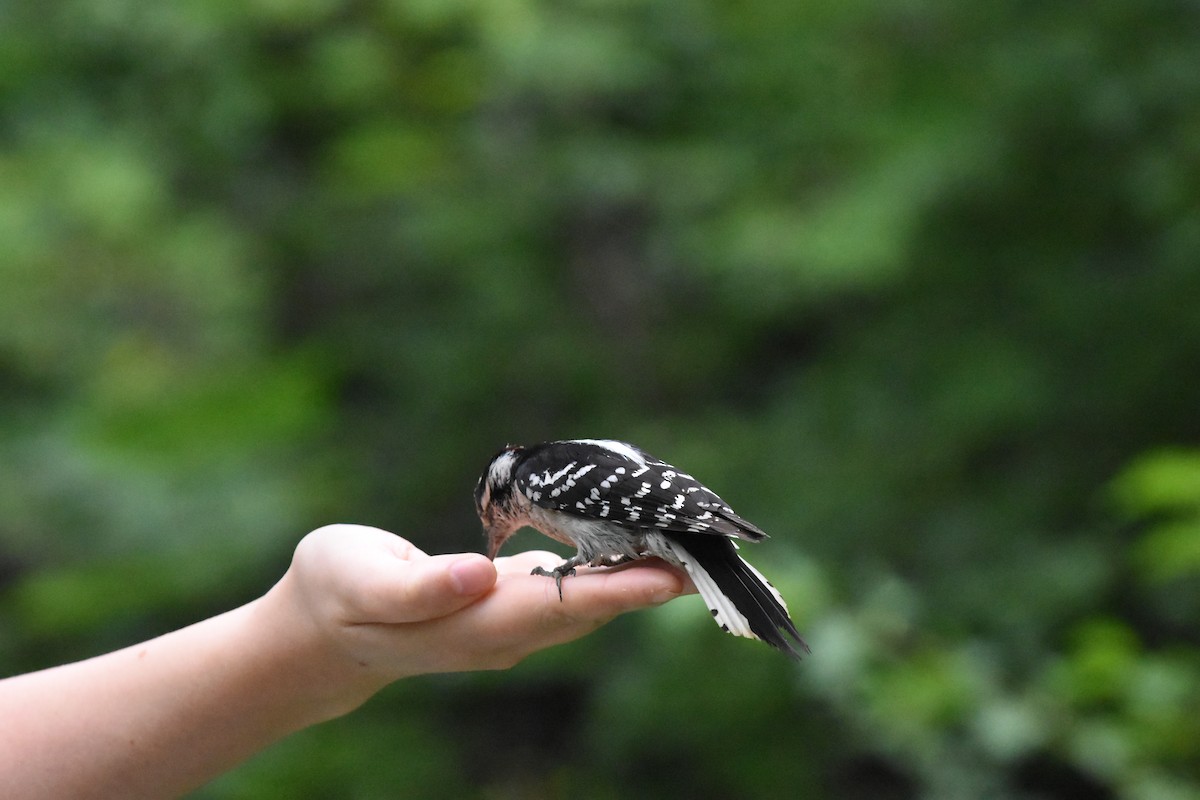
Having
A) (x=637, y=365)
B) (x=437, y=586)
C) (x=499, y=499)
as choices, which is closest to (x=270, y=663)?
(x=437, y=586)

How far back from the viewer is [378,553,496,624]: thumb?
6.93 feet

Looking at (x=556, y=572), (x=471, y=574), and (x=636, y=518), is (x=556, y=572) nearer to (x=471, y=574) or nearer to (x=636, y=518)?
(x=636, y=518)

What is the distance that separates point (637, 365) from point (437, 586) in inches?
196

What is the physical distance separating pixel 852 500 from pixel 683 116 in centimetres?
229

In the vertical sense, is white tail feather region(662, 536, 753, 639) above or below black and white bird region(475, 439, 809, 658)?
below

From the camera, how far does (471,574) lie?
212cm

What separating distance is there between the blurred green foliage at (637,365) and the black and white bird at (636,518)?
4.96ft

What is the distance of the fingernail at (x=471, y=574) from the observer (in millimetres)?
2109

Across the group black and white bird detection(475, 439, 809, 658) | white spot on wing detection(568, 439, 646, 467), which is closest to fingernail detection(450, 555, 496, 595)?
black and white bird detection(475, 439, 809, 658)

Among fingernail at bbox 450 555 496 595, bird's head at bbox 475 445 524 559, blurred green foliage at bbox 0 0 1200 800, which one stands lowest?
fingernail at bbox 450 555 496 595

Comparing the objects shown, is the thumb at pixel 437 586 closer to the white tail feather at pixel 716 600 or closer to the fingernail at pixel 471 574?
the fingernail at pixel 471 574

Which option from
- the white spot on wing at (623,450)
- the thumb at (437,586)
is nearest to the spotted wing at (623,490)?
the white spot on wing at (623,450)

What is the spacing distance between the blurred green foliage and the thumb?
6.61 feet

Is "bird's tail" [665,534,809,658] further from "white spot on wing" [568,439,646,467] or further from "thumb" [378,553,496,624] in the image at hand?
"thumb" [378,553,496,624]
